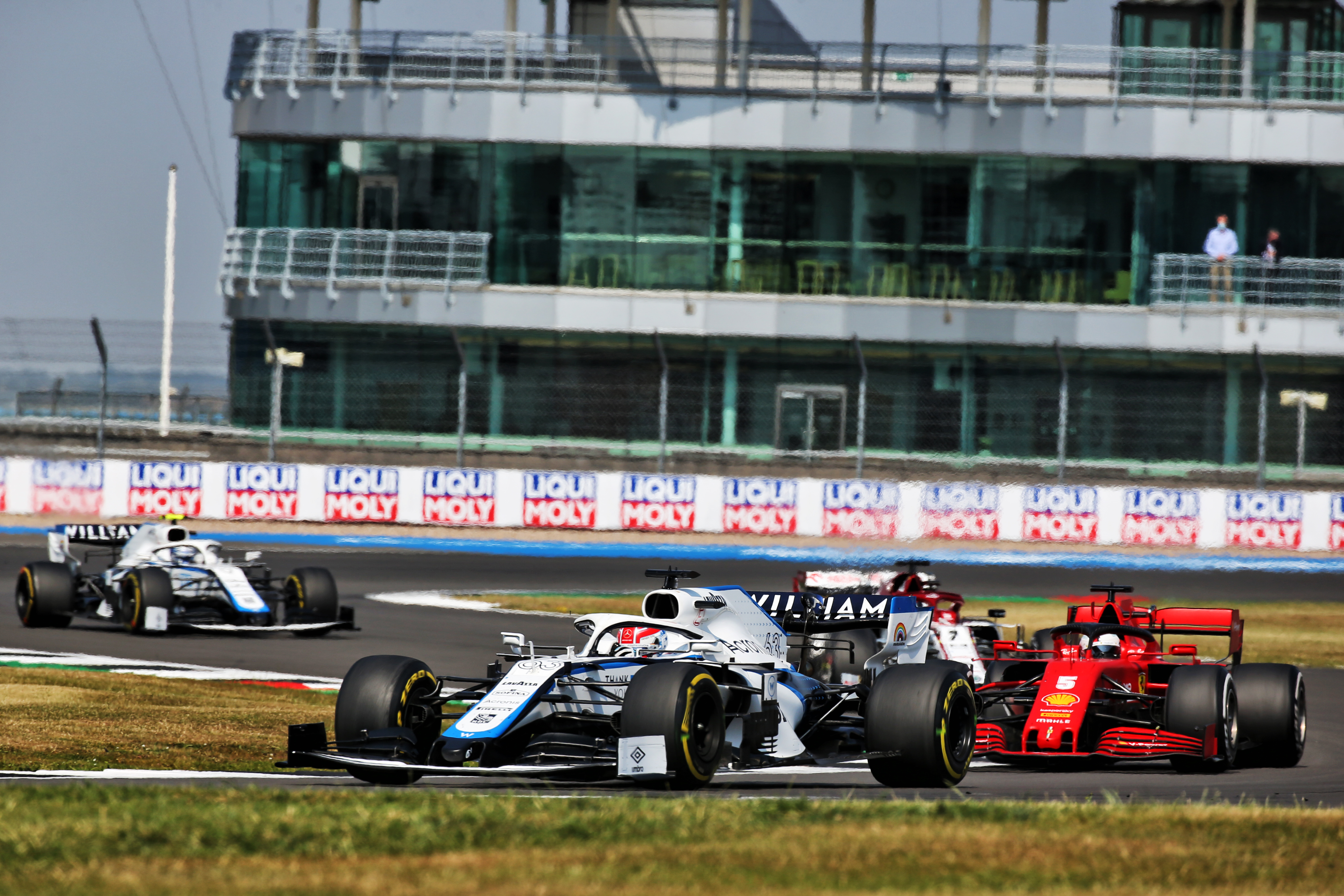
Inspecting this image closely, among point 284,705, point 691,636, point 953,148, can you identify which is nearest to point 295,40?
point 953,148

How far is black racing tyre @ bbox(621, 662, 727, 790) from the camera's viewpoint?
8.99 metres

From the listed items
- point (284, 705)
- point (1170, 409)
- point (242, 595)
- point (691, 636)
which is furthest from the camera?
point (1170, 409)

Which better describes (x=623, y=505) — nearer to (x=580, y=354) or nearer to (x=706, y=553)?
(x=706, y=553)

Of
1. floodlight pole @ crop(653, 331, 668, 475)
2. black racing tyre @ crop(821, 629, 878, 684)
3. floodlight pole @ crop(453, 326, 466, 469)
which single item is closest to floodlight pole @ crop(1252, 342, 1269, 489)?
floodlight pole @ crop(653, 331, 668, 475)

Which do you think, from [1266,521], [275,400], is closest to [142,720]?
[275,400]

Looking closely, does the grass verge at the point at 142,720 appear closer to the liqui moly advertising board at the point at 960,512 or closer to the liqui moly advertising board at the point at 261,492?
the liqui moly advertising board at the point at 261,492

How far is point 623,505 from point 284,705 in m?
16.5

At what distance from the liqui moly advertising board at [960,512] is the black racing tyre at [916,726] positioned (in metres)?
19.3

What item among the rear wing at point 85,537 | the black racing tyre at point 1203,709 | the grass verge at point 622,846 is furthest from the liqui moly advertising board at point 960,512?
the grass verge at point 622,846

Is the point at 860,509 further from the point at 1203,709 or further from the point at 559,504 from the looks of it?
the point at 1203,709

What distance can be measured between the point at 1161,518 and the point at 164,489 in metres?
15.8

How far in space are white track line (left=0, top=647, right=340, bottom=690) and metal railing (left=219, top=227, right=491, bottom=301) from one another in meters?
22.7

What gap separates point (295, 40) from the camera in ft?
133

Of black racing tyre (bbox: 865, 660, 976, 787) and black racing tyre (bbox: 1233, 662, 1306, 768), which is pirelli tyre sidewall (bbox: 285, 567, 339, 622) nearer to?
black racing tyre (bbox: 1233, 662, 1306, 768)
